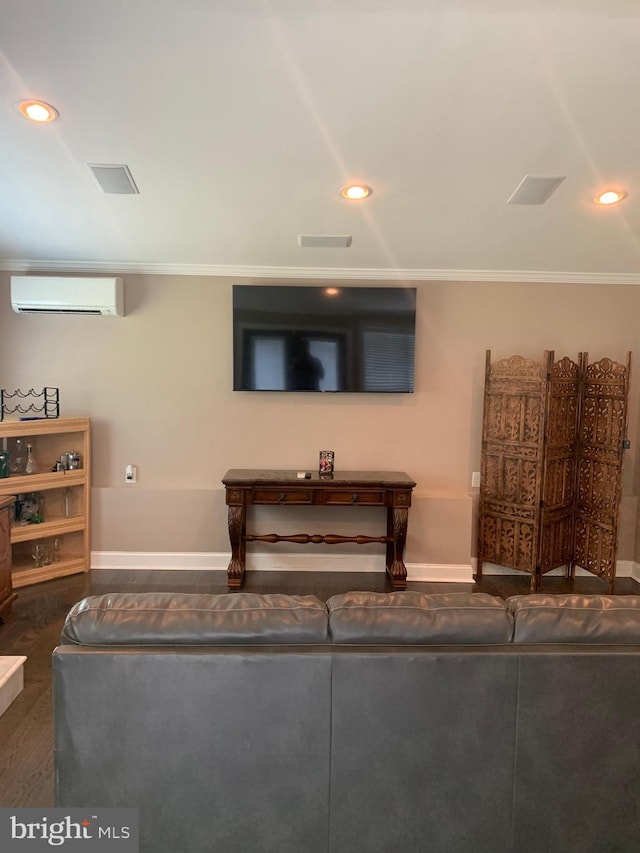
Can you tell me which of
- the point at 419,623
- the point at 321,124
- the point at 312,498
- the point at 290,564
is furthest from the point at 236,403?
the point at 419,623

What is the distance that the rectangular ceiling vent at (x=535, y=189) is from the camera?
9.16ft

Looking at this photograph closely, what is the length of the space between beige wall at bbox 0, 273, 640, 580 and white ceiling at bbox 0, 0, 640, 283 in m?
0.52

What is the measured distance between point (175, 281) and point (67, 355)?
1078 mm

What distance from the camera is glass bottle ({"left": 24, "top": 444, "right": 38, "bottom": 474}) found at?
379cm

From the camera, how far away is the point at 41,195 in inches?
120

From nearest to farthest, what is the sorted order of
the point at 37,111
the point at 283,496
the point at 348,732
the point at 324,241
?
1. the point at 348,732
2. the point at 37,111
3. the point at 324,241
4. the point at 283,496

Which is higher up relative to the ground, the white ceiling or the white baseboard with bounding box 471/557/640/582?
the white ceiling

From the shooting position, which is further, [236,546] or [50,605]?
[236,546]

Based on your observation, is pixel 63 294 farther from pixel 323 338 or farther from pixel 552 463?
pixel 552 463

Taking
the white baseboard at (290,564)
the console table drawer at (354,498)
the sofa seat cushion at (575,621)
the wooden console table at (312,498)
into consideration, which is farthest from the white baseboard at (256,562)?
the sofa seat cushion at (575,621)

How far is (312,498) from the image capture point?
371 centimetres

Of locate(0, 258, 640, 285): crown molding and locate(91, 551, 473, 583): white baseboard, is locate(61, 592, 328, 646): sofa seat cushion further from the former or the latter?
locate(0, 258, 640, 285): crown molding

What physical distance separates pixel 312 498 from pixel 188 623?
241 centimetres

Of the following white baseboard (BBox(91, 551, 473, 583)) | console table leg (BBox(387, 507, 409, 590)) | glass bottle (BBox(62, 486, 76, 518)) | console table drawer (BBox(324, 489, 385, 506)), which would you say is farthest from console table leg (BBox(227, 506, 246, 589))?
glass bottle (BBox(62, 486, 76, 518))
